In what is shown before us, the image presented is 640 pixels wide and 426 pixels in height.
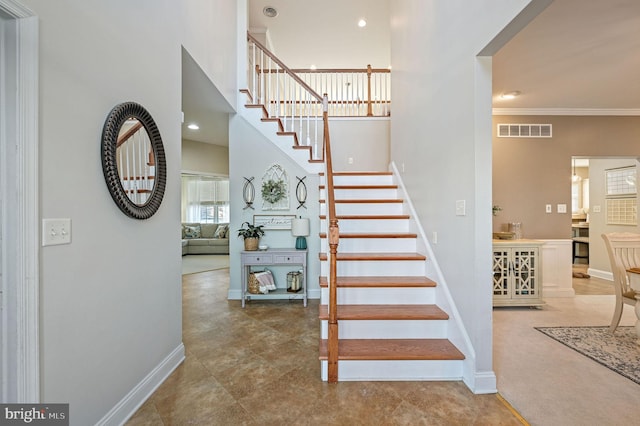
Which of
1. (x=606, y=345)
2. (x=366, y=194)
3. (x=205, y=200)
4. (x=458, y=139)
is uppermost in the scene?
(x=458, y=139)

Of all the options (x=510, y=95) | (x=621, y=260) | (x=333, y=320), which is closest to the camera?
(x=333, y=320)

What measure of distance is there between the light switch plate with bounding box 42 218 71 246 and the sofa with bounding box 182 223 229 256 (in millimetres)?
7038

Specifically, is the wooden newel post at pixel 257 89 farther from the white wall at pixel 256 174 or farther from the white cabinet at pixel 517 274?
the white cabinet at pixel 517 274

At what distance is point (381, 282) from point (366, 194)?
66.3 inches

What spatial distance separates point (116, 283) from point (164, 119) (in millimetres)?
1253

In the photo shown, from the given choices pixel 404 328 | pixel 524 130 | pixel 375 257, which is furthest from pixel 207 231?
pixel 524 130

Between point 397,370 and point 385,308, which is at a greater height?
point 385,308

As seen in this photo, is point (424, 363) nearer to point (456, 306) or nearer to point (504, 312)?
point (456, 306)

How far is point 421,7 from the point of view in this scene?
3.01m

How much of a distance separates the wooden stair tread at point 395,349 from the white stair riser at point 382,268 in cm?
68

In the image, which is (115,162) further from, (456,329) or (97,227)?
(456,329)

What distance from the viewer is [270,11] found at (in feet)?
17.8

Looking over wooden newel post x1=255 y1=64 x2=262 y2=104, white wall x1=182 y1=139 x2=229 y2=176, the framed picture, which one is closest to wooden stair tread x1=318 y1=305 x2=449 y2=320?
the framed picture

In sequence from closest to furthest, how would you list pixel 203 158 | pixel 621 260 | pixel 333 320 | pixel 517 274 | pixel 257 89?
pixel 333 320 → pixel 621 260 → pixel 517 274 → pixel 257 89 → pixel 203 158
